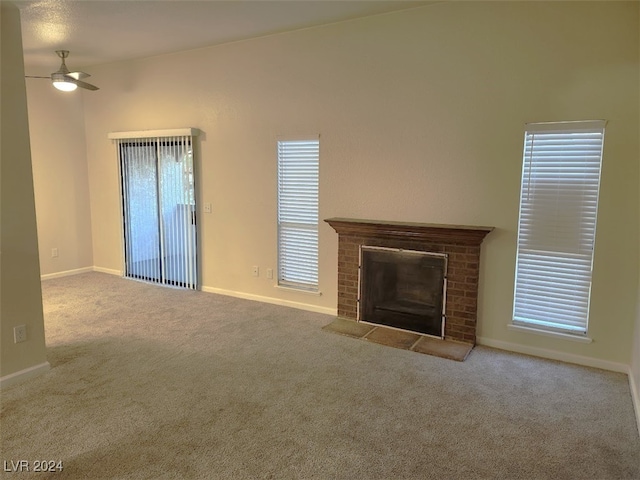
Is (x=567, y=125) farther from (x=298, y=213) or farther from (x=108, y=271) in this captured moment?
(x=108, y=271)

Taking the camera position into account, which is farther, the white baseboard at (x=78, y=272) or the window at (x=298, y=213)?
the white baseboard at (x=78, y=272)

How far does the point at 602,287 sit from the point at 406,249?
1.57 m

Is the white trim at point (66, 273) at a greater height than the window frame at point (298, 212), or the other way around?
the window frame at point (298, 212)

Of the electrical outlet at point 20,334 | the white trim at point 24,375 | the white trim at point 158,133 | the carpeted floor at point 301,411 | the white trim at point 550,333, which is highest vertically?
the white trim at point 158,133

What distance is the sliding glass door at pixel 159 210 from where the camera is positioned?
17.9 feet

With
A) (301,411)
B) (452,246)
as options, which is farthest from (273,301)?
(301,411)

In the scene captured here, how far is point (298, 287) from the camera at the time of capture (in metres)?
4.85

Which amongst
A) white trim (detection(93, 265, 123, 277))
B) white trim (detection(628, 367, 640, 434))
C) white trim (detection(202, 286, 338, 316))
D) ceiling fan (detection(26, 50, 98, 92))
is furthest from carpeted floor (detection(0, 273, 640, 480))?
ceiling fan (detection(26, 50, 98, 92))

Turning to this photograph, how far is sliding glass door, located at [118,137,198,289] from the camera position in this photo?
215 inches

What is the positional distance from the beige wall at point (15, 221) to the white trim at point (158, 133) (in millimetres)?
2277

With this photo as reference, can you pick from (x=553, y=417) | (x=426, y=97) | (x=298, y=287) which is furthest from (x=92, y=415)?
(x=426, y=97)

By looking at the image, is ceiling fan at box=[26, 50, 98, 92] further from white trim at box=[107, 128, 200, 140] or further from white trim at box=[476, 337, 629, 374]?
white trim at box=[476, 337, 629, 374]

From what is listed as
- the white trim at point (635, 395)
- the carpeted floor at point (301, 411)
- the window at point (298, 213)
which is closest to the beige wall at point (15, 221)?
the carpeted floor at point (301, 411)

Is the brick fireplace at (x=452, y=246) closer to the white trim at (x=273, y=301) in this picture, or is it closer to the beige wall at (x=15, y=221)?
the white trim at (x=273, y=301)
